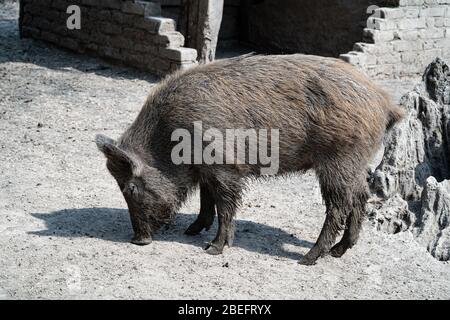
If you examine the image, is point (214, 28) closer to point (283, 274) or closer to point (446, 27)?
point (446, 27)

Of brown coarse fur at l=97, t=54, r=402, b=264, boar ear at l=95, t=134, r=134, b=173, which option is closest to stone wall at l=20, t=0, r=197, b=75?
brown coarse fur at l=97, t=54, r=402, b=264

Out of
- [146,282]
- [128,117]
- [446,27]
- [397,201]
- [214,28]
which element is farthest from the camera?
[446,27]

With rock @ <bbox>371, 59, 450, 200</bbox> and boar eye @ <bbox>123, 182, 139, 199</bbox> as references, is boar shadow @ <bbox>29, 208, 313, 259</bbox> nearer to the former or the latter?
boar eye @ <bbox>123, 182, 139, 199</bbox>

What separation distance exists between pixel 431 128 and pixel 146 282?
4030mm

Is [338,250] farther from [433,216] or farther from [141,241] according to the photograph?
[141,241]

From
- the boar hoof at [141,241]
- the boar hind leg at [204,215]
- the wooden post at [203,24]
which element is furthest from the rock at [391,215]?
the wooden post at [203,24]

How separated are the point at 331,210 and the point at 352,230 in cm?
33

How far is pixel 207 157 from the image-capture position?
17.4 feet

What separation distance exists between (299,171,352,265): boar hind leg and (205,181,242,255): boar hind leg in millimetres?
589

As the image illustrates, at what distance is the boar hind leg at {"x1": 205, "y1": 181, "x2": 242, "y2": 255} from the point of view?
541cm

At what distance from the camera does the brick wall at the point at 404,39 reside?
10953 millimetres

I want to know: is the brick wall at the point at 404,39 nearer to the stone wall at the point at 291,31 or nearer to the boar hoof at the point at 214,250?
the stone wall at the point at 291,31

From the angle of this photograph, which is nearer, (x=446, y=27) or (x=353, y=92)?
(x=353, y=92)

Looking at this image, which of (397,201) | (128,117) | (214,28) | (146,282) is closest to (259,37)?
(214,28)
